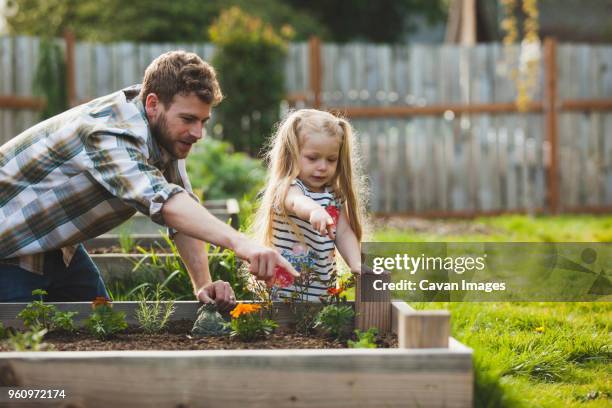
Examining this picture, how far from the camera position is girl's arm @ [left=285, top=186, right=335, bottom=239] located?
8.11ft

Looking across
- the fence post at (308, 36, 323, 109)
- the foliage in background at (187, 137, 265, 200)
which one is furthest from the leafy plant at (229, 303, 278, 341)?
the fence post at (308, 36, 323, 109)

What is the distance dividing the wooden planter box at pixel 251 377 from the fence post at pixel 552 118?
335 inches

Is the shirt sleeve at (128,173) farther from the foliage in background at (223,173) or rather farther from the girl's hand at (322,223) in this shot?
the foliage in background at (223,173)

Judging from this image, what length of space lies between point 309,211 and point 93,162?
0.82 m

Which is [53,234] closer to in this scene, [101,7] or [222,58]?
[222,58]

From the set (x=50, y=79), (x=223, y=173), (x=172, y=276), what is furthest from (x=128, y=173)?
(x=50, y=79)

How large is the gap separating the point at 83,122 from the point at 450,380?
1554 millimetres

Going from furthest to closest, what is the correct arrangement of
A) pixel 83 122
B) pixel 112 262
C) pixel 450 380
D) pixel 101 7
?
pixel 101 7 < pixel 112 262 < pixel 83 122 < pixel 450 380

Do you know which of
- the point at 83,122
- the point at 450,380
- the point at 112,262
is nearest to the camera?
the point at 450,380

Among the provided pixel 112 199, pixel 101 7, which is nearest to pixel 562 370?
pixel 112 199

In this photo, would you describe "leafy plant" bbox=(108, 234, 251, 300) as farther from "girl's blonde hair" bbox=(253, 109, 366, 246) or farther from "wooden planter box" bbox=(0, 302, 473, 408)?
"wooden planter box" bbox=(0, 302, 473, 408)

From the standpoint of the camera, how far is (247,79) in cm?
927

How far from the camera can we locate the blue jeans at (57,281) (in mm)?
2865

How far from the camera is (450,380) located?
192 cm
